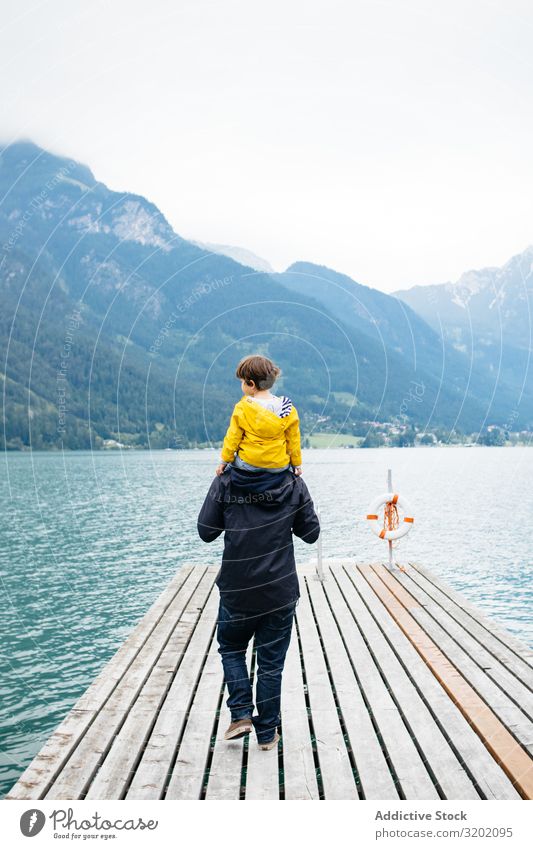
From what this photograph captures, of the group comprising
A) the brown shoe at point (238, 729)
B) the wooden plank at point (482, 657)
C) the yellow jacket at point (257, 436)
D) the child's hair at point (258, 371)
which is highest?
the child's hair at point (258, 371)

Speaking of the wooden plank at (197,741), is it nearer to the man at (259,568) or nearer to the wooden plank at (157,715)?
the wooden plank at (157,715)

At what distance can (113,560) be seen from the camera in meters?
25.3

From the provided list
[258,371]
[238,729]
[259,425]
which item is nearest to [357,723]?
[238,729]

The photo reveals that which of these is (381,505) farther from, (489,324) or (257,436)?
(489,324)

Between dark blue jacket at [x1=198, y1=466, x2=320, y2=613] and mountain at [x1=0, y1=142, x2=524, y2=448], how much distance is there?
7.49m

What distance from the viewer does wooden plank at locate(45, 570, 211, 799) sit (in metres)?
3.98

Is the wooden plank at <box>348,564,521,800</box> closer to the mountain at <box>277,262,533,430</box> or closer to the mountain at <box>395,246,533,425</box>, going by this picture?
the mountain at <box>395,246,533,425</box>

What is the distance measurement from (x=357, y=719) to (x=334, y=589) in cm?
499

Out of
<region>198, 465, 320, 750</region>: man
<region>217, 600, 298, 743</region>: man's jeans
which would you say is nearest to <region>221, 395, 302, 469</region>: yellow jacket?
<region>198, 465, 320, 750</region>: man

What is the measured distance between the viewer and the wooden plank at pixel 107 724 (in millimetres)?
3980

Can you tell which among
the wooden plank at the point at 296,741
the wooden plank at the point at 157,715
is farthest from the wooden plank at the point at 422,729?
the wooden plank at the point at 157,715

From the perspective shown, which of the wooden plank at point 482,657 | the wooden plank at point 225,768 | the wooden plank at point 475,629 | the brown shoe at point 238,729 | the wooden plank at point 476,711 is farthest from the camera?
the wooden plank at point 475,629

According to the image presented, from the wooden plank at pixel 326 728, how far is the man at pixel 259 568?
377 mm

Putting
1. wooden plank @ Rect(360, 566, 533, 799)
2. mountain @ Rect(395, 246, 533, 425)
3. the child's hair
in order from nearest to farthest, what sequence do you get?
wooden plank @ Rect(360, 566, 533, 799) → the child's hair → mountain @ Rect(395, 246, 533, 425)
